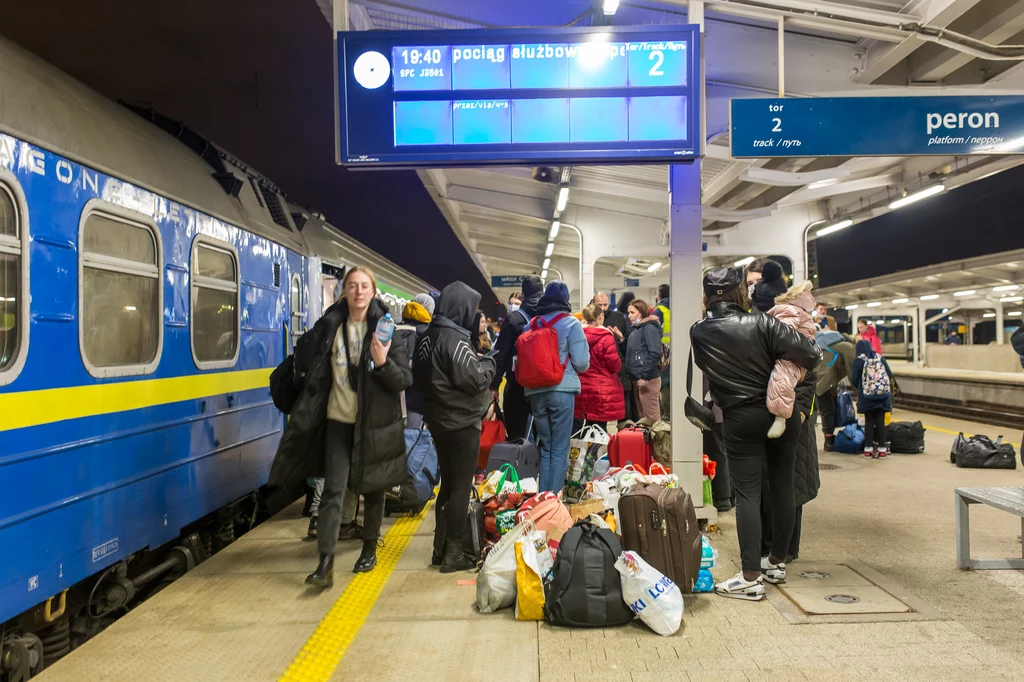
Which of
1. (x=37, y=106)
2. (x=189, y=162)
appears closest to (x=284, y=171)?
(x=189, y=162)

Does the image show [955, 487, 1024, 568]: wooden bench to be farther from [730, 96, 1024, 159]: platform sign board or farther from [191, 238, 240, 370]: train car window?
[191, 238, 240, 370]: train car window

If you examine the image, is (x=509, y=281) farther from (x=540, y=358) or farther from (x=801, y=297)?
(x=801, y=297)

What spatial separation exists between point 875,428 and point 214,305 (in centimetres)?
775

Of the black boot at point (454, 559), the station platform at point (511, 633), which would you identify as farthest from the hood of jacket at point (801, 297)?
the black boot at point (454, 559)

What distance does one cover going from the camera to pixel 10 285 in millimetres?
3500

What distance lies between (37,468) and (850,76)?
701 cm

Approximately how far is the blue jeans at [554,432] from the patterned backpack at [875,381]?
15.8 ft

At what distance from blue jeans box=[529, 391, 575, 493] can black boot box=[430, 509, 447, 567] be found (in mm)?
1132

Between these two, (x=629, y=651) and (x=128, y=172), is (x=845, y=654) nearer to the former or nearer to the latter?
(x=629, y=651)

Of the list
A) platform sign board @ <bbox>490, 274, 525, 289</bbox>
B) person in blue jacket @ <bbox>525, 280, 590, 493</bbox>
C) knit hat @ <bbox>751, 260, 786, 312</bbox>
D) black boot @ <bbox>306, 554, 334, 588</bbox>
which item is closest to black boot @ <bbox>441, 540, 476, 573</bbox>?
black boot @ <bbox>306, 554, 334, 588</bbox>

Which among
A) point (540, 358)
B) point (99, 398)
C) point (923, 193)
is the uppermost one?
point (923, 193)

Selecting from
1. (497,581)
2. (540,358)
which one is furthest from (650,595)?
(540,358)

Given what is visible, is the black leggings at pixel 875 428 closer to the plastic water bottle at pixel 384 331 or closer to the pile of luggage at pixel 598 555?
the pile of luggage at pixel 598 555

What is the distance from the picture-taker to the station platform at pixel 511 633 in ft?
11.6
